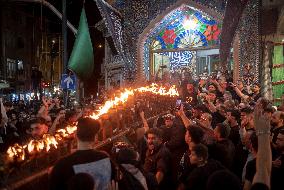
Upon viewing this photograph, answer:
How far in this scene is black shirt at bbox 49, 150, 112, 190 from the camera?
370 centimetres

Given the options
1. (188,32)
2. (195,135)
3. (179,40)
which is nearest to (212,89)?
(188,32)

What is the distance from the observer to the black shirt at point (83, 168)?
370cm

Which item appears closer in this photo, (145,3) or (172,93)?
(172,93)

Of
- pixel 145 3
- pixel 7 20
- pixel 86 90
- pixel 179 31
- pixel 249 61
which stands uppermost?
pixel 7 20

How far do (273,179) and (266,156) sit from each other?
533 mm

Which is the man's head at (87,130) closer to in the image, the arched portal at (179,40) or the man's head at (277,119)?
the man's head at (277,119)

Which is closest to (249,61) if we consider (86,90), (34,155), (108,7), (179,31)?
(179,31)

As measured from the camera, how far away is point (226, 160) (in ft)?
17.7

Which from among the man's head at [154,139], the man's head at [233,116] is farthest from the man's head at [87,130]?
the man's head at [233,116]

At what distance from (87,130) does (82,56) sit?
6865 millimetres

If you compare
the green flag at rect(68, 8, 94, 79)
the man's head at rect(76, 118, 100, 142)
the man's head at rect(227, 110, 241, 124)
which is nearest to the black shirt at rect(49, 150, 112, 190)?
the man's head at rect(76, 118, 100, 142)

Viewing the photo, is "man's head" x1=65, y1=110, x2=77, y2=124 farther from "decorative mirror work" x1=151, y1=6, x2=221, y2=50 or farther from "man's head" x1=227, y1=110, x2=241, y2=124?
"decorative mirror work" x1=151, y1=6, x2=221, y2=50

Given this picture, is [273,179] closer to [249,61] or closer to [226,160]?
[226,160]

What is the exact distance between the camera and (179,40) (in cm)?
1686
